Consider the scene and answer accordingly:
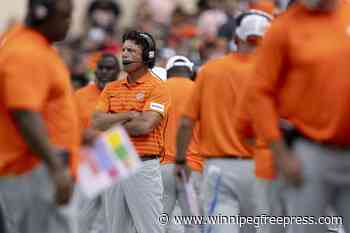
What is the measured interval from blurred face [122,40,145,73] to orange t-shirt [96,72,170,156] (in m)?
0.12

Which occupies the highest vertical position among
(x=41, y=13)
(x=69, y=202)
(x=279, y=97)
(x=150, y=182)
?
(x=41, y=13)

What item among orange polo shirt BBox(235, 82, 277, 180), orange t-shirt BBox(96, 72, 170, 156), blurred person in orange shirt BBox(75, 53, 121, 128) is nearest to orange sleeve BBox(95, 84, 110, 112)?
orange t-shirt BBox(96, 72, 170, 156)

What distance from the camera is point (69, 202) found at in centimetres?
732

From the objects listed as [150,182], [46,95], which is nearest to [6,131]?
[46,95]

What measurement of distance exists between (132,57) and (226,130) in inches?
A: 81.4

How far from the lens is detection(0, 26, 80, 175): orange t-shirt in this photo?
708 centimetres


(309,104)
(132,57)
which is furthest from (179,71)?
(309,104)

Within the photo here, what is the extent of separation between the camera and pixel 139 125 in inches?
460

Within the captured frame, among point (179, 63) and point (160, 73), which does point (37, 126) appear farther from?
point (179, 63)

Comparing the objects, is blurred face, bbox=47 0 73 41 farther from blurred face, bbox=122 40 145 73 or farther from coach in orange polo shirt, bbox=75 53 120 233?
coach in orange polo shirt, bbox=75 53 120 233

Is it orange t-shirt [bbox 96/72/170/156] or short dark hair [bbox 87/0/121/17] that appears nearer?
orange t-shirt [bbox 96/72/170/156]

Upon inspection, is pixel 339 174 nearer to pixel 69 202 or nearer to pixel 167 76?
pixel 69 202

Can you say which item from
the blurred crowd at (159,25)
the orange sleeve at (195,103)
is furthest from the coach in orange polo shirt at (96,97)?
the blurred crowd at (159,25)

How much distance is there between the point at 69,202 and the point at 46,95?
2.05 feet
